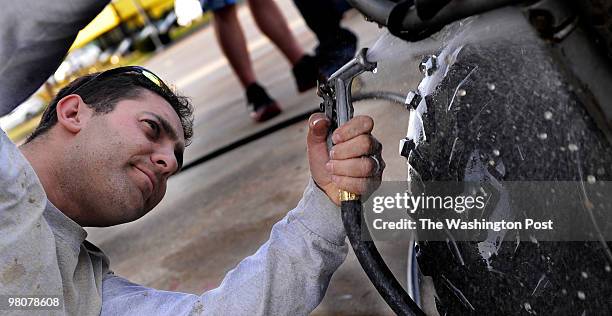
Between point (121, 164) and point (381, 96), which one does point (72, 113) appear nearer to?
point (121, 164)

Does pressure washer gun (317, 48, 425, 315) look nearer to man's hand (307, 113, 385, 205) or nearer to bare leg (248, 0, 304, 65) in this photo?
man's hand (307, 113, 385, 205)

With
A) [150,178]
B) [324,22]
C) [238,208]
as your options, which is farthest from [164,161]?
[324,22]

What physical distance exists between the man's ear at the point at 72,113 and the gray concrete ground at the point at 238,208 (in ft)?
1.83

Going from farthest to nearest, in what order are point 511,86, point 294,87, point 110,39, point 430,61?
point 110,39 → point 294,87 → point 430,61 → point 511,86

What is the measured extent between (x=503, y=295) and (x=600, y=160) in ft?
0.71

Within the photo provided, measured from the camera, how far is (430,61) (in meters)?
0.94

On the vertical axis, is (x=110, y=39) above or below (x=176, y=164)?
below

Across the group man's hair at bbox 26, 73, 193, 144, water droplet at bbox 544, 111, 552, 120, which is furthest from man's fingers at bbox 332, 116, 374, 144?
man's hair at bbox 26, 73, 193, 144

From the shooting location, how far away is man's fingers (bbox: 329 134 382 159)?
37.1 inches

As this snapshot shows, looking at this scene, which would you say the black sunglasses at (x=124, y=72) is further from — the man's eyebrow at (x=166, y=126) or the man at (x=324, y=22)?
the man at (x=324, y=22)

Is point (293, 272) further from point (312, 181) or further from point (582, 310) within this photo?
point (582, 310)

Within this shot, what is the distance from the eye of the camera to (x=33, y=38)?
1.09 metres

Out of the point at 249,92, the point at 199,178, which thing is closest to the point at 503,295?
the point at 199,178

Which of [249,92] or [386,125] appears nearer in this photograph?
[386,125]
